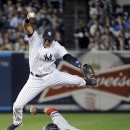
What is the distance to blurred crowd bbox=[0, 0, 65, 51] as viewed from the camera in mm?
18406

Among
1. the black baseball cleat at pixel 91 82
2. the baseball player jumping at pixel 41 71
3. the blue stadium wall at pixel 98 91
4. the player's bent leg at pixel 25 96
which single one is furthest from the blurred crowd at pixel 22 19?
the black baseball cleat at pixel 91 82

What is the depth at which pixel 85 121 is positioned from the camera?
13.4m

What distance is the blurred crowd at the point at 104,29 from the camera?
1780 cm

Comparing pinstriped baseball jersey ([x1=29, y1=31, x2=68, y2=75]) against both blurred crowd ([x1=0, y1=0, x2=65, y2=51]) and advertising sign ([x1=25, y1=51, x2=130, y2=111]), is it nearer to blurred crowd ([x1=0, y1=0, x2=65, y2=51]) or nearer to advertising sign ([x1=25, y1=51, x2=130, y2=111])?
advertising sign ([x1=25, y1=51, x2=130, y2=111])

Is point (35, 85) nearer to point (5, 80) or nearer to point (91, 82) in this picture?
point (91, 82)

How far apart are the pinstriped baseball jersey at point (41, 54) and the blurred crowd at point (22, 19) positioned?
288 inches

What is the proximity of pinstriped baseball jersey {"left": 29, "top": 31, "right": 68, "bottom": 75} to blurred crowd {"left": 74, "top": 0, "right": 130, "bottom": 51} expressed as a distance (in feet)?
21.2

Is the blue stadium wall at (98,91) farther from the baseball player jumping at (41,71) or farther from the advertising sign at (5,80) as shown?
the baseball player jumping at (41,71)

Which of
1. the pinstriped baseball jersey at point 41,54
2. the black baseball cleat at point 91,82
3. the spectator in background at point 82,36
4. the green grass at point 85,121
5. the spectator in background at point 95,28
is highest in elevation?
the pinstriped baseball jersey at point 41,54

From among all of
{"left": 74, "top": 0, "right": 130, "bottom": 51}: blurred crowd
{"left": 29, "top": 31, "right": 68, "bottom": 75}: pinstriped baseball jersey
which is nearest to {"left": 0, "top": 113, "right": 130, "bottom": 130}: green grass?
{"left": 29, "top": 31, "right": 68, "bottom": 75}: pinstriped baseball jersey

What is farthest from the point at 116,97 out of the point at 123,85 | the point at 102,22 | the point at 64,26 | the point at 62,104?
the point at 64,26

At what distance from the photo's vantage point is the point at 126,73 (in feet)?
49.7

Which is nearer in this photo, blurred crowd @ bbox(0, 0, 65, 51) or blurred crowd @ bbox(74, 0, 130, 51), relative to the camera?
blurred crowd @ bbox(74, 0, 130, 51)

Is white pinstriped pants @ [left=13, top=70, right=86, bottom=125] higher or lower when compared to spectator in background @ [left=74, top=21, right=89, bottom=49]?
higher
